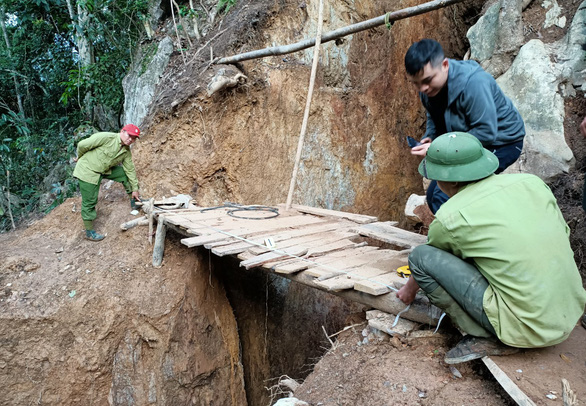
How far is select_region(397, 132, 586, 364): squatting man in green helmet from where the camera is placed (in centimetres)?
191

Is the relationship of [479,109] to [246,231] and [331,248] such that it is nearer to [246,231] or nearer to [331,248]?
[331,248]

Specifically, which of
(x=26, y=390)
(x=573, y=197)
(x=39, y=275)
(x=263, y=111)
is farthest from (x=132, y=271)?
(x=573, y=197)

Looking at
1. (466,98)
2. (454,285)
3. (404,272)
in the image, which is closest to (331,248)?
(404,272)

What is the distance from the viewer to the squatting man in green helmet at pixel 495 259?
75.2 inches

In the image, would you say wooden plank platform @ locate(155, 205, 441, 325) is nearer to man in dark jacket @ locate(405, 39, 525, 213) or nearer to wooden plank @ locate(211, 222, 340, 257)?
wooden plank @ locate(211, 222, 340, 257)

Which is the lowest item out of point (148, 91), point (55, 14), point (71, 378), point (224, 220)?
point (71, 378)

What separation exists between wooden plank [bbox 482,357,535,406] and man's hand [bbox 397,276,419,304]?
516mm

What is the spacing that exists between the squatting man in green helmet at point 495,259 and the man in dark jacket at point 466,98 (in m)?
0.45

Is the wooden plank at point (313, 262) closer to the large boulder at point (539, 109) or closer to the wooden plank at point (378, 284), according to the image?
the wooden plank at point (378, 284)

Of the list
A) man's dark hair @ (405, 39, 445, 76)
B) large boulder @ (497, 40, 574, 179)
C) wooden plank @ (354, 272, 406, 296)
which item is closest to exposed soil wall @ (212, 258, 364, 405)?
wooden plank @ (354, 272, 406, 296)

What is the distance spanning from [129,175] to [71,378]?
249cm

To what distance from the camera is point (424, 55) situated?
8.25ft

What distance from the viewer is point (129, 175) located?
5152 mm

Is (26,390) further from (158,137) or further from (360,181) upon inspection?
(360,181)
